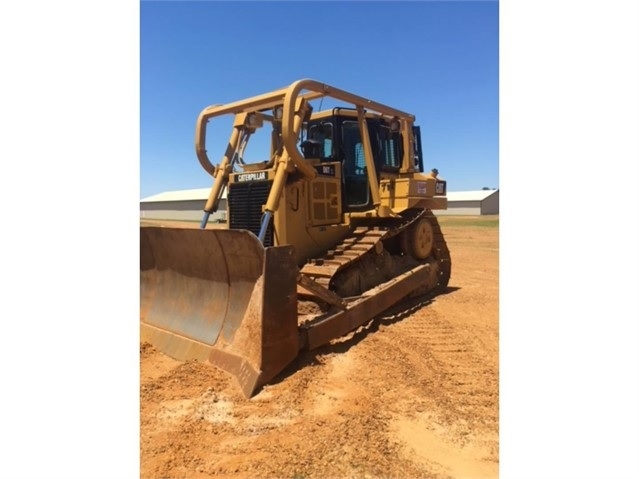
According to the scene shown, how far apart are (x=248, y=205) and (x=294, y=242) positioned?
2.36 feet

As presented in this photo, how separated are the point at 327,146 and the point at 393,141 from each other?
1269mm

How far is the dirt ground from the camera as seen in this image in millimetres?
2934

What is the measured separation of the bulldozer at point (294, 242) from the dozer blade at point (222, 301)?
13 millimetres

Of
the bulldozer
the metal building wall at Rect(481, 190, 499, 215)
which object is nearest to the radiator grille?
the bulldozer

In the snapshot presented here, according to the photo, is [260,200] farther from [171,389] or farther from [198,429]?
[198,429]

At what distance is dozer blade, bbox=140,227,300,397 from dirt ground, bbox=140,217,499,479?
18 cm

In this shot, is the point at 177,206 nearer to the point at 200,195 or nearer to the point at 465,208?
the point at 200,195

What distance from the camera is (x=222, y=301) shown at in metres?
4.56

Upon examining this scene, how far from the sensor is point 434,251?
25.1ft

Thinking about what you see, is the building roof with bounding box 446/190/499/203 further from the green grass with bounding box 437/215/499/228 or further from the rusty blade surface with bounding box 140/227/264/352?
the rusty blade surface with bounding box 140/227/264/352

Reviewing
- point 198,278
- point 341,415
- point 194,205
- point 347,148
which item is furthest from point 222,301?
point 194,205

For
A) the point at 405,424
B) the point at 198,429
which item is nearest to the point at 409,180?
the point at 405,424

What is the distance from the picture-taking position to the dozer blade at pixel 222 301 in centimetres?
397

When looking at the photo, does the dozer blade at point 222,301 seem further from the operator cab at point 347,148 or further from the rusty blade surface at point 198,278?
the operator cab at point 347,148
